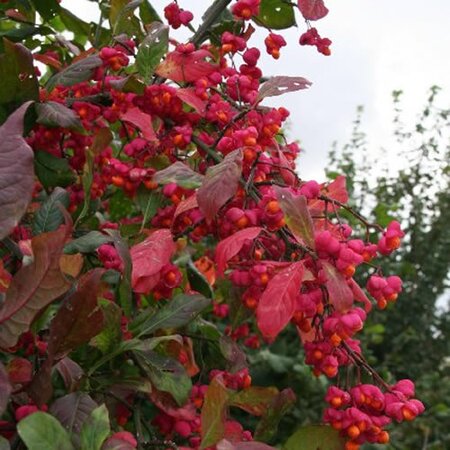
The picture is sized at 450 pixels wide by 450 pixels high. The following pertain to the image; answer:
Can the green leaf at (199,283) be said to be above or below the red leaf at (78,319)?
above

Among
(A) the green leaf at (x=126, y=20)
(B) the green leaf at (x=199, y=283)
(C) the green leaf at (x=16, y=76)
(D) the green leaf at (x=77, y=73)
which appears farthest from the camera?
(B) the green leaf at (x=199, y=283)

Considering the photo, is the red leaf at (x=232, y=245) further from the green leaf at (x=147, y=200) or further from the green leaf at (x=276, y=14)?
the green leaf at (x=276, y=14)

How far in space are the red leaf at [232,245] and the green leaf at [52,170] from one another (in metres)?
0.43

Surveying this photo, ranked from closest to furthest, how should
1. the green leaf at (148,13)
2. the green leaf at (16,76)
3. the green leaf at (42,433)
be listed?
the green leaf at (42,433) → the green leaf at (16,76) → the green leaf at (148,13)

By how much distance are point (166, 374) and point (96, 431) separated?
297 millimetres

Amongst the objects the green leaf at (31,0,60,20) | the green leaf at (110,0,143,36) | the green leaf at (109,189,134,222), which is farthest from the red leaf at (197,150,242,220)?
the green leaf at (31,0,60,20)

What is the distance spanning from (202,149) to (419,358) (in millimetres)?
3220

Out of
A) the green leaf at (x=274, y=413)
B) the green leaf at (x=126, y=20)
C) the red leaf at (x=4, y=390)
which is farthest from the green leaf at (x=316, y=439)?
the green leaf at (x=126, y=20)

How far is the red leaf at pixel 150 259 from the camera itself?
1.03m

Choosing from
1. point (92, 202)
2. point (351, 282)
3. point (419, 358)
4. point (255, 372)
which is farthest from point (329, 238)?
point (419, 358)

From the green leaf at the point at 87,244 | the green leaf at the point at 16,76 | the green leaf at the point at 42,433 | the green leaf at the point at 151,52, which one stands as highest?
the green leaf at the point at 151,52

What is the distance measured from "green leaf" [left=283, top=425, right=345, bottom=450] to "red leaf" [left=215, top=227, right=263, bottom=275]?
26 centimetres

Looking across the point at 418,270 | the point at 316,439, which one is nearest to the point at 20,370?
the point at 316,439

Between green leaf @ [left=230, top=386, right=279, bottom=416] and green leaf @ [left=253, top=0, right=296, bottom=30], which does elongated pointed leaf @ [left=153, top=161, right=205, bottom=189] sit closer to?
green leaf @ [left=230, top=386, right=279, bottom=416]
